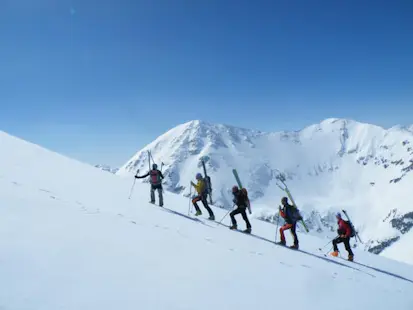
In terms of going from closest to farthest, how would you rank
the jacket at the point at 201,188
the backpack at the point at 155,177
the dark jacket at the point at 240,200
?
the dark jacket at the point at 240,200 < the jacket at the point at 201,188 < the backpack at the point at 155,177

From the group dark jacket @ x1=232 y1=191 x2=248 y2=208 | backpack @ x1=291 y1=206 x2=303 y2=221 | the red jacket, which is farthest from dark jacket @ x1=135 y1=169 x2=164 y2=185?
the red jacket

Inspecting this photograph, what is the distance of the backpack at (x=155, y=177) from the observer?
1647 cm

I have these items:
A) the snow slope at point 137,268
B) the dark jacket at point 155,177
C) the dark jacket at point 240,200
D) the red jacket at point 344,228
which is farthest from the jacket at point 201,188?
the red jacket at point 344,228

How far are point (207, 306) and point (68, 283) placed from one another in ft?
7.09

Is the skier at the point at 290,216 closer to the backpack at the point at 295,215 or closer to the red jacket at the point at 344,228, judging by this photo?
the backpack at the point at 295,215

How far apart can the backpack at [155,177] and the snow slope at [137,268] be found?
4446mm

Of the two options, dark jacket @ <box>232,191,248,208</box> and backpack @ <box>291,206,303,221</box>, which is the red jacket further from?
dark jacket @ <box>232,191,248,208</box>

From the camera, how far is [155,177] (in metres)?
16.6

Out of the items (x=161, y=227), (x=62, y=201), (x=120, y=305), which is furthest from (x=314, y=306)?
(x=62, y=201)

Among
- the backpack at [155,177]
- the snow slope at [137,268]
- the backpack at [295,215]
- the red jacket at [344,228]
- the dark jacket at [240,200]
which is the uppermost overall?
the backpack at [155,177]

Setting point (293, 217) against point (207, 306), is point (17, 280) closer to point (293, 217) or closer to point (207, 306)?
point (207, 306)

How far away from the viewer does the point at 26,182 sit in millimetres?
12141

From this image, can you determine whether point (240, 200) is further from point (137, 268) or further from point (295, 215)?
point (137, 268)

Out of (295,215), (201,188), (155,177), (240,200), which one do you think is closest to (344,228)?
(295,215)
